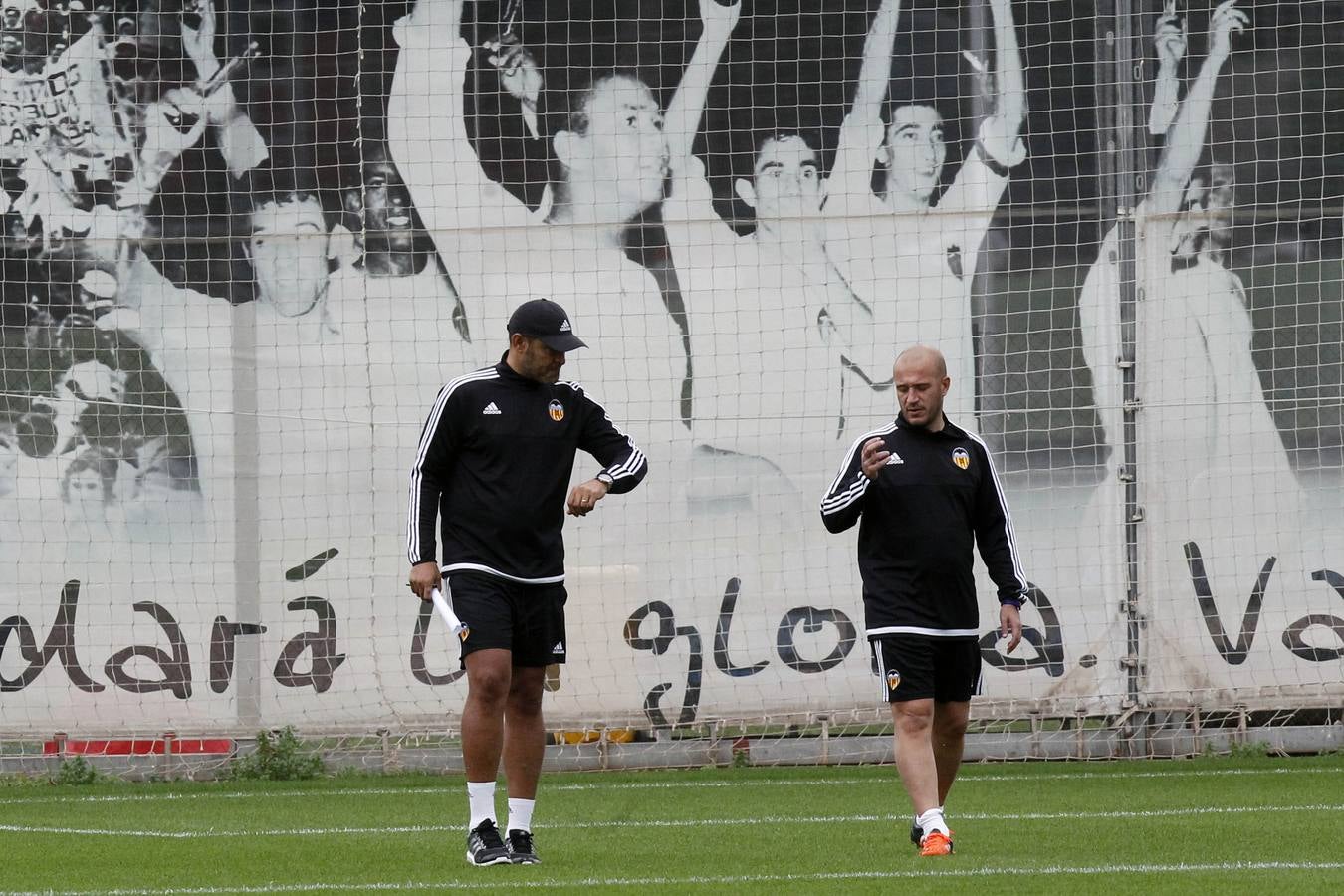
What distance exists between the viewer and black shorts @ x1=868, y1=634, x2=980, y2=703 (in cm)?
617

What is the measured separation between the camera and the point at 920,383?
247 inches

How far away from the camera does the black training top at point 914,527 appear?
245 inches

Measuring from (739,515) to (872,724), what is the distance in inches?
51.7

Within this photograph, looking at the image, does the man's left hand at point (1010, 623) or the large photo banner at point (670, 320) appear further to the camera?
the large photo banner at point (670, 320)

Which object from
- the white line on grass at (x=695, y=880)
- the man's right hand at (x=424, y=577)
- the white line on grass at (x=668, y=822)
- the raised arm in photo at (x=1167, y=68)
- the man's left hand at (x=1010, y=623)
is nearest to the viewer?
the white line on grass at (x=695, y=880)

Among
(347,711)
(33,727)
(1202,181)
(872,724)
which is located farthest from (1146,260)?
(33,727)

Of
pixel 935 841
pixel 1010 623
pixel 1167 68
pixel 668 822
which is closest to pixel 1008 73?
pixel 1167 68

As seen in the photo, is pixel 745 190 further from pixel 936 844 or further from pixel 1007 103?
pixel 936 844

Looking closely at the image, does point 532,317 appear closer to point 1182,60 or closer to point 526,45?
point 526,45

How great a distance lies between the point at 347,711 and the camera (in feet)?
33.3

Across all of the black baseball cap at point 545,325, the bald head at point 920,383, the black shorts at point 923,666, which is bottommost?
the black shorts at point 923,666

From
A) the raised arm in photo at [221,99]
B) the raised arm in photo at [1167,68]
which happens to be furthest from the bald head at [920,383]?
the raised arm in photo at [221,99]

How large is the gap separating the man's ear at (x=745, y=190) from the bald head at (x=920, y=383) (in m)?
4.11

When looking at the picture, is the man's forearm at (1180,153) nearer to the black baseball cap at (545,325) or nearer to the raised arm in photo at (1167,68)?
the raised arm in photo at (1167,68)
